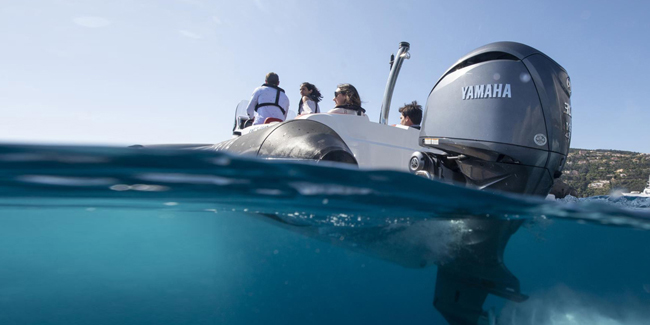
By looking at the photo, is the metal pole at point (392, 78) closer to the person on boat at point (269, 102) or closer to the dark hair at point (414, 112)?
the dark hair at point (414, 112)

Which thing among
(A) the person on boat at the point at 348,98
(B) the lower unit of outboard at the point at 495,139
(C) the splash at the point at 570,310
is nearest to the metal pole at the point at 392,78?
(A) the person on boat at the point at 348,98

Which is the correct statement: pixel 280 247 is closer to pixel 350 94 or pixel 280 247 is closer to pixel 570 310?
pixel 350 94

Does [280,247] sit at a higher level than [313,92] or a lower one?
lower

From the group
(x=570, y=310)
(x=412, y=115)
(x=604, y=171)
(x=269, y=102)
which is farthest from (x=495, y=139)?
(x=269, y=102)

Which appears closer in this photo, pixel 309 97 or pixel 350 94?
pixel 350 94

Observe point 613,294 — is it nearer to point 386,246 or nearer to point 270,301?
point 386,246

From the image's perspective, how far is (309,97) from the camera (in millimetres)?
6676

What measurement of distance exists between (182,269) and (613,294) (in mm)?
4577

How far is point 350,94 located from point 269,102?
1914 millimetres

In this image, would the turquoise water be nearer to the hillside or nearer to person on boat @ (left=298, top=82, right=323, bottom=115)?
the hillside

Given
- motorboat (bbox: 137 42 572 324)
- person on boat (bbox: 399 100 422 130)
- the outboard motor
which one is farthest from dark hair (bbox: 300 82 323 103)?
the outboard motor

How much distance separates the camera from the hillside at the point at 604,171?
13.9ft

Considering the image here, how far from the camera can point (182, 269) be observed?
12.3 feet

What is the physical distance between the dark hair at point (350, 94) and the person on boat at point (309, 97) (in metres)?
1.07
